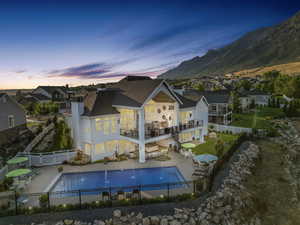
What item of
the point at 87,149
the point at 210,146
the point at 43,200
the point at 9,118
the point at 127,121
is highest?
the point at 9,118

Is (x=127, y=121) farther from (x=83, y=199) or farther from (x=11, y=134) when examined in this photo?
(x=11, y=134)

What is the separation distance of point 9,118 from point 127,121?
15.0 metres

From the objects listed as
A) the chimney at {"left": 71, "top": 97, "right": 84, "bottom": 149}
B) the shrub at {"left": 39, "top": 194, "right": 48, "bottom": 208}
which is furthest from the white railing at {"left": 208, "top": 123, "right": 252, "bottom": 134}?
the shrub at {"left": 39, "top": 194, "right": 48, "bottom": 208}

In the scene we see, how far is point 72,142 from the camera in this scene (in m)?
20.0

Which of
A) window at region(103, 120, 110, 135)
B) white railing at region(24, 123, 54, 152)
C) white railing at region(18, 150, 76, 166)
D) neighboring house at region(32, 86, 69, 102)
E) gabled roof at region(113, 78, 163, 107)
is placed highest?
neighboring house at region(32, 86, 69, 102)

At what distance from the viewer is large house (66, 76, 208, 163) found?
718 inches

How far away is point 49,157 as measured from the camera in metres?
17.3

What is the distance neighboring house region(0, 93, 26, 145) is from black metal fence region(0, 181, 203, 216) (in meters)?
13.4

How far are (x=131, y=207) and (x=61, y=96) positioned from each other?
48126 mm

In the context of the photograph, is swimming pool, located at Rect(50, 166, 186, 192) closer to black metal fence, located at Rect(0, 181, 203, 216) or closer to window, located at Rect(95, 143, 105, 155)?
black metal fence, located at Rect(0, 181, 203, 216)

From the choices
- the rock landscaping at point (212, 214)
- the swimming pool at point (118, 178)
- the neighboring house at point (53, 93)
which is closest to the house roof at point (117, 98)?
the swimming pool at point (118, 178)

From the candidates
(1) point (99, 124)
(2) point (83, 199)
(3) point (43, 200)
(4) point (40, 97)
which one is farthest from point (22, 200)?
(4) point (40, 97)

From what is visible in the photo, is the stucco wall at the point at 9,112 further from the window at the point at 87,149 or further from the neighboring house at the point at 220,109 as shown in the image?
the neighboring house at the point at 220,109

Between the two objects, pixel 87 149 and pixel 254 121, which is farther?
pixel 254 121
